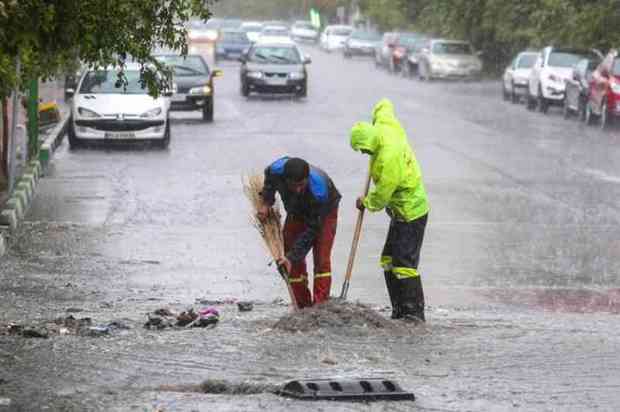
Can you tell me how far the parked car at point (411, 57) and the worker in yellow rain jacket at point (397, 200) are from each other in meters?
49.1

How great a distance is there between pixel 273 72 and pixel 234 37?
30.4 meters

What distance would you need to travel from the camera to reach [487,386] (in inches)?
361

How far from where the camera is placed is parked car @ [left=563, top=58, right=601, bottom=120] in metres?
37.1

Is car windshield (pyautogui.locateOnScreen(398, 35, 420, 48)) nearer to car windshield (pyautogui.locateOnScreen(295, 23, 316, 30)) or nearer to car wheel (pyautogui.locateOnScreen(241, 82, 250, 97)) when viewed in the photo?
car wheel (pyautogui.locateOnScreen(241, 82, 250, 97))

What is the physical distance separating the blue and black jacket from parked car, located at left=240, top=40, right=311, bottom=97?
3218 centimetres

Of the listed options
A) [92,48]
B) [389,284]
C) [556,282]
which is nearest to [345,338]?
[389,284]

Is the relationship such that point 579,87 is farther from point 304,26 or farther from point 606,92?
point 304,26

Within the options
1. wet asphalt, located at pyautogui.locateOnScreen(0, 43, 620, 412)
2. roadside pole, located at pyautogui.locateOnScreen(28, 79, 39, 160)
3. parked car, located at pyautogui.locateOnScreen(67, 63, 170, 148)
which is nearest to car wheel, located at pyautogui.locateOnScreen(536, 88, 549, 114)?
wet asphalt, located at pyautogui.locateOnScreen(0, 43, 620, 412)

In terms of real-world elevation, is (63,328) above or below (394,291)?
below

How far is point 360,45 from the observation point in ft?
273

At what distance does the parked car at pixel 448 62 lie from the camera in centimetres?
5791

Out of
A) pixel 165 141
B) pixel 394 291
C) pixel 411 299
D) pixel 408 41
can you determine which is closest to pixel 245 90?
pixel 165 141

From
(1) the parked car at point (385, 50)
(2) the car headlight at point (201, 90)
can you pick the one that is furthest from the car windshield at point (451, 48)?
(2) the car headlight at point (201, 90)

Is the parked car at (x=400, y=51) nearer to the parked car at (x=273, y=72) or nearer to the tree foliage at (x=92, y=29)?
the parked car at (x=273, y=72)
